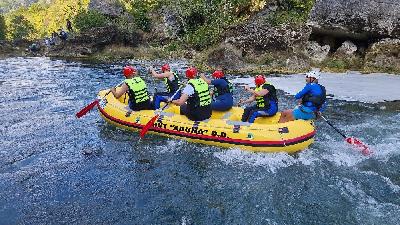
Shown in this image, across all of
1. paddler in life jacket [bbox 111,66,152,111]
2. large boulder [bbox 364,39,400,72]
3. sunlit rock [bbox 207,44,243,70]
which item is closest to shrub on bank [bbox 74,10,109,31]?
sunlit rock [bbox 207,44,243,70]

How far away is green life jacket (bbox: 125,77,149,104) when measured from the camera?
1012 centimetres

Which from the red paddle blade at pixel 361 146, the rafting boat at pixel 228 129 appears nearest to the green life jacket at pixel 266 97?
the rafting boat at pixel 228 129

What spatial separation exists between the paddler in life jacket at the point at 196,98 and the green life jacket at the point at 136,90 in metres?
1.20

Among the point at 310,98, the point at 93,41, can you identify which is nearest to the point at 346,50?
the point at 310,98

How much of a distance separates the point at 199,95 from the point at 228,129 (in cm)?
102

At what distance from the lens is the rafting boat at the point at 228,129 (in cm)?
873

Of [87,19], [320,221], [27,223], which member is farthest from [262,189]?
[87,19]

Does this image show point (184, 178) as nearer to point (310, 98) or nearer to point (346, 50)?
point (310, 98)

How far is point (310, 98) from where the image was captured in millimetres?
8969

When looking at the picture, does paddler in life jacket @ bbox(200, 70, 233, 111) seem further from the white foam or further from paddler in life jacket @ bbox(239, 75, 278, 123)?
the white foam

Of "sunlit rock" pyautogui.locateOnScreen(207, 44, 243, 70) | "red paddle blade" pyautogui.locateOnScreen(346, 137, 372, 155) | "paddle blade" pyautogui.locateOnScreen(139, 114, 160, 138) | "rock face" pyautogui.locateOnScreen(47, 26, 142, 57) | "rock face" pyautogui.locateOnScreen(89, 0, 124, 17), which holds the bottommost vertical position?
"rock face" pyautogui.locateOnScreen(47, 26, 142, 57)

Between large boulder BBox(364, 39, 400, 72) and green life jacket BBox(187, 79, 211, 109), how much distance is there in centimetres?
1223

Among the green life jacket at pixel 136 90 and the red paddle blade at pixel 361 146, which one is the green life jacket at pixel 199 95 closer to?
the green life jacket at pixel 136 90

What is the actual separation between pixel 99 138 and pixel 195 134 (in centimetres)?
259
